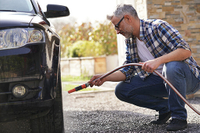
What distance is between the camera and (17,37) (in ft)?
5.37

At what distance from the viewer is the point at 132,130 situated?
234 centimetres

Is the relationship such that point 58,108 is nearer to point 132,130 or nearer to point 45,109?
point 45,109

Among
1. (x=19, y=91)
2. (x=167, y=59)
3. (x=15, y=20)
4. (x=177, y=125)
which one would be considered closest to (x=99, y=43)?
(x=167, y=59)

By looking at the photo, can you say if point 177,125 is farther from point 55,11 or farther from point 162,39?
point 55,11

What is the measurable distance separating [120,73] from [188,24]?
2.22m

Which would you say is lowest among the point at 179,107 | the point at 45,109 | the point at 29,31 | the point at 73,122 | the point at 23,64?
the point at 73,122

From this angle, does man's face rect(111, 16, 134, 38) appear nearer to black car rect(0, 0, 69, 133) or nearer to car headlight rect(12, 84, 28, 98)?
black car rect(0, 0, 69, 133)

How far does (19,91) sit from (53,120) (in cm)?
53

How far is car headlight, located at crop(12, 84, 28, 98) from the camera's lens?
162 cm

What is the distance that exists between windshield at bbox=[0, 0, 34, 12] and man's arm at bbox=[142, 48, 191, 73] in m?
1.01

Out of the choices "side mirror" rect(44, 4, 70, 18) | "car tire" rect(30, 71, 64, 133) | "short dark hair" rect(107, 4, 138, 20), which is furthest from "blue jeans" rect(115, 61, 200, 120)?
"side mirror" rect(44, 4, 70, 18)

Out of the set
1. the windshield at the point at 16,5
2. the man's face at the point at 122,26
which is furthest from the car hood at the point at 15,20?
the man's face at the point at 122,26

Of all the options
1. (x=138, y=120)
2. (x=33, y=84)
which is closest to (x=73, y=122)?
(x=138, y=120)

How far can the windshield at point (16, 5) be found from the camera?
2.08 meters
